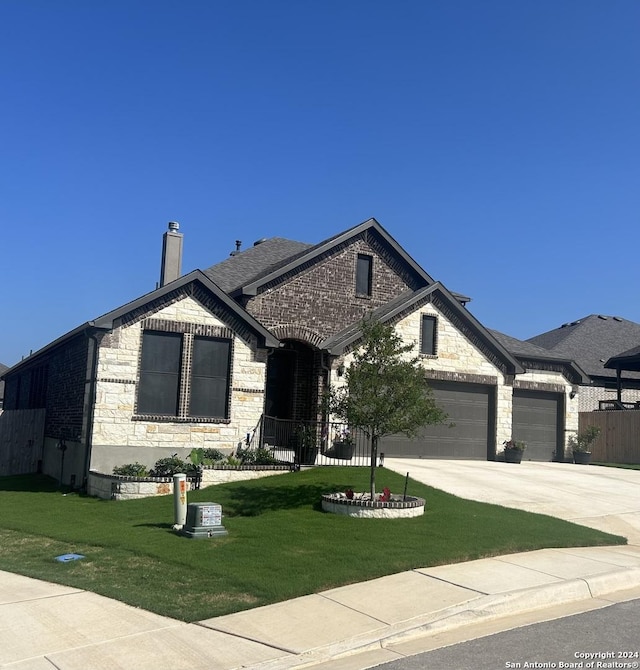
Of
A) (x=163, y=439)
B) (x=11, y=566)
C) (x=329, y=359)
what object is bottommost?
(x=11, y=566)

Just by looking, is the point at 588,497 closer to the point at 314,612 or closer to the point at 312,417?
the point at 312,417

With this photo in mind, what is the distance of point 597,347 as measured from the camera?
38.2 m

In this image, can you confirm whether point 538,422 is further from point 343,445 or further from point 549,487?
point 343,445

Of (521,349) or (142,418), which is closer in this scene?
(142,418)

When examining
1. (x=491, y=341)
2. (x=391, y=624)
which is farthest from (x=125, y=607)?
(x=491, y=341)

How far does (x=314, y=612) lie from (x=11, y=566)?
16.0 ft

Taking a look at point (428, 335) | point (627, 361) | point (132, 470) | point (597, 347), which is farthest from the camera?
point (597, 347)

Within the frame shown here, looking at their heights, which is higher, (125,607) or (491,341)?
(491,341)

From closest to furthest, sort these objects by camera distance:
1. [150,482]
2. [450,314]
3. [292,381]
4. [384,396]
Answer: [384,396] → [150,482] → [292,381] → [450,314]

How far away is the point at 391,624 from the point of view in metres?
7.35

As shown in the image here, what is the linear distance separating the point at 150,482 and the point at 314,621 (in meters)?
9.47

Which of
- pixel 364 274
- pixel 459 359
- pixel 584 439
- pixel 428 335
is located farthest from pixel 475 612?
pixel 584 439

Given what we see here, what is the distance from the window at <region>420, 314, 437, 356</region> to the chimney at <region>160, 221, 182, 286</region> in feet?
29.7

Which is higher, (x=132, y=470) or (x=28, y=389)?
(x=28, y=389)
